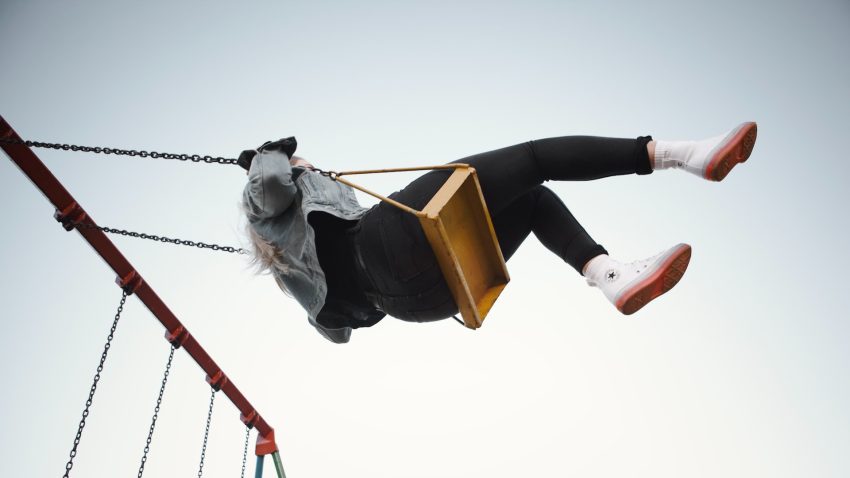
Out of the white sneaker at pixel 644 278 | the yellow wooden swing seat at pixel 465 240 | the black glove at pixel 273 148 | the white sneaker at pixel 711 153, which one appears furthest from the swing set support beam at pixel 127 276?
the white sneaker at pixel 711 153

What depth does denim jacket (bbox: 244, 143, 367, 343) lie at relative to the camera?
191 cm

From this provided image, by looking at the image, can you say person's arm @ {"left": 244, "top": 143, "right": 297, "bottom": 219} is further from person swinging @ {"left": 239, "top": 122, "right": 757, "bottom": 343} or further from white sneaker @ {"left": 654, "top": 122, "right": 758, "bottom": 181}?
white sneaker @ {"left": 654, "top": 122, "right": 758, "bottom": 181}

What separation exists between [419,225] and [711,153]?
0.83 meters

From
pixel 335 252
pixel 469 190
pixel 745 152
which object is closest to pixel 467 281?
pixel 469 190

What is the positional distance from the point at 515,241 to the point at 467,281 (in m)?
0.28

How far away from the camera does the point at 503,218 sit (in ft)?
6.83

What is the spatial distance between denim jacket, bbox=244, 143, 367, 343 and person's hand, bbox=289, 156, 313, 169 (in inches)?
2.1

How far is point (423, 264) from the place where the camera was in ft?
6.23

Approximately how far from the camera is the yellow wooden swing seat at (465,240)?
70.0 inches

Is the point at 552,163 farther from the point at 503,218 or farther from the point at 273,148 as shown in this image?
the point at 273,148

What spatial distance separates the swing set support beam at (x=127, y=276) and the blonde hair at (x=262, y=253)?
1257mm

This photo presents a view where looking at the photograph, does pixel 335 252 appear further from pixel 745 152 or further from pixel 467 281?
pixel 745 152

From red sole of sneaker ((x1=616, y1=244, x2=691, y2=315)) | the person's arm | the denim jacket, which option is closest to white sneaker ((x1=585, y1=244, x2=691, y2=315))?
red sole of sneaker ((x1=616, y1=244, x2=691, y2=315))

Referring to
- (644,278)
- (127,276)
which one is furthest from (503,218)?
(127,276)
